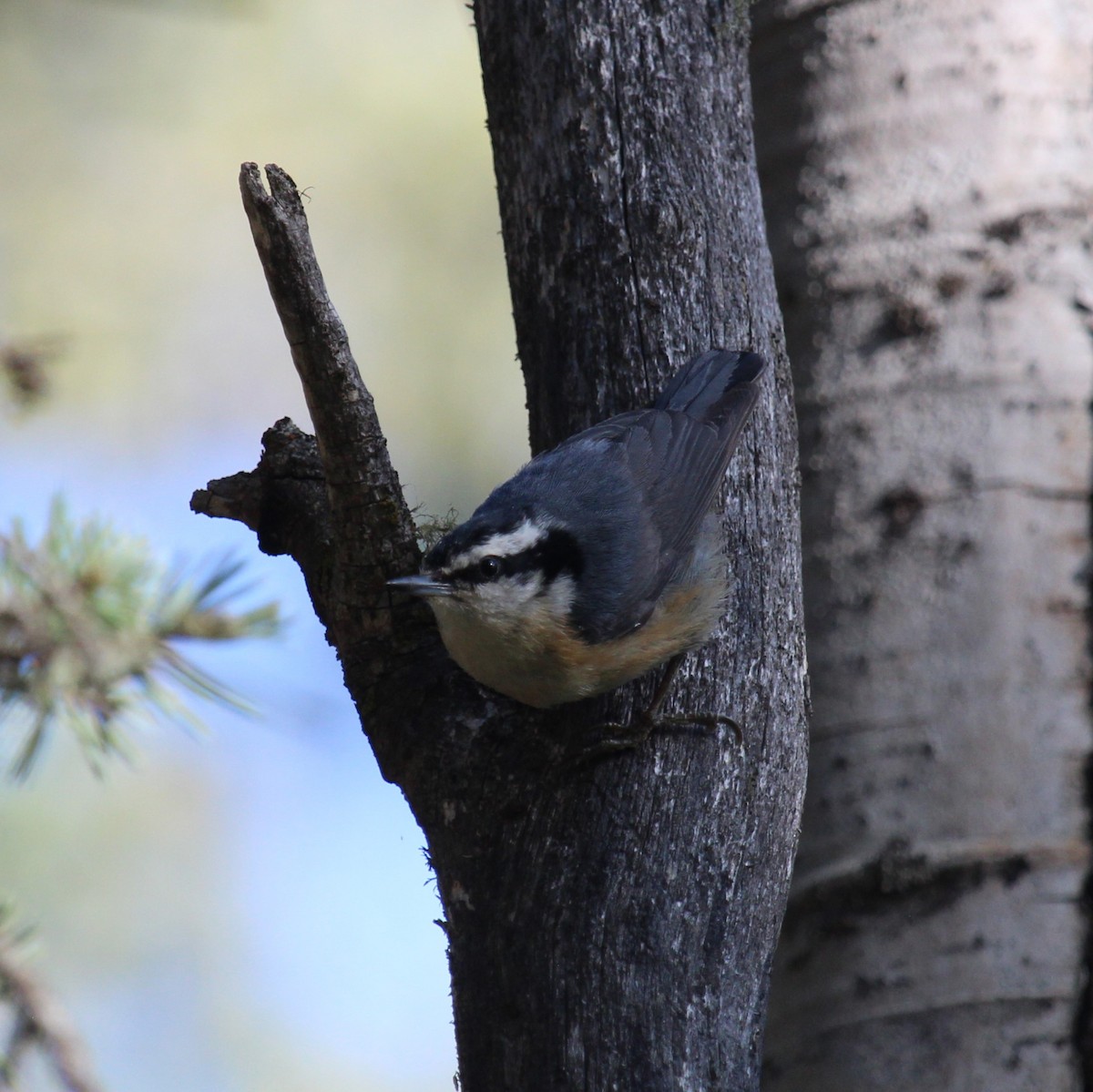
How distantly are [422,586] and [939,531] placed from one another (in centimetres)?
112

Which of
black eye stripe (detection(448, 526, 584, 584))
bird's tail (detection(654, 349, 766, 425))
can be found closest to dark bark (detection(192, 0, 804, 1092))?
bird's tail (detection(654, 349, 766, 425))

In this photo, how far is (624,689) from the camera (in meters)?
2.10

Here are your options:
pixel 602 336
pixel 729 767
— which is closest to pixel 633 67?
pixel 602 336

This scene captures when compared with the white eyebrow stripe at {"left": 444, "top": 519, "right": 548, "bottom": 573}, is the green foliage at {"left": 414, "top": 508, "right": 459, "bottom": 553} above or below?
above

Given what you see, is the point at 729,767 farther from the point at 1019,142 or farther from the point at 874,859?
the point at 1019,142

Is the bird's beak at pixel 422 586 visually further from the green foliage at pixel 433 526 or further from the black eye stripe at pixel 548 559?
the green foliage at pixel 433 526

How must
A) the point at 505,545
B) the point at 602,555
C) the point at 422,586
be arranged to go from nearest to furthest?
the point at 422,586, the point at 505,545, the point at 602,555

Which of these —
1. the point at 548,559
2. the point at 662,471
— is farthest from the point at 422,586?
the point at 662,471

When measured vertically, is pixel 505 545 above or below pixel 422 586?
above

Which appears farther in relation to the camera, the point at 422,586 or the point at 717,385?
the point at 717,385

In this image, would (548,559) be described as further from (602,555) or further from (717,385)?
(717,385)

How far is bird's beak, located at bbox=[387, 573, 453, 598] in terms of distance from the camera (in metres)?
1.85

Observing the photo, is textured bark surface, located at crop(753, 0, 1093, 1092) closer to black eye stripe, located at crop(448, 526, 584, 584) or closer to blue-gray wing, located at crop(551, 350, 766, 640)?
blue-gray wing, located at crop(551, 350, 766, 640)

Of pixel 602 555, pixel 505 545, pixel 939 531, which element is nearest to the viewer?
pixel 505 545
